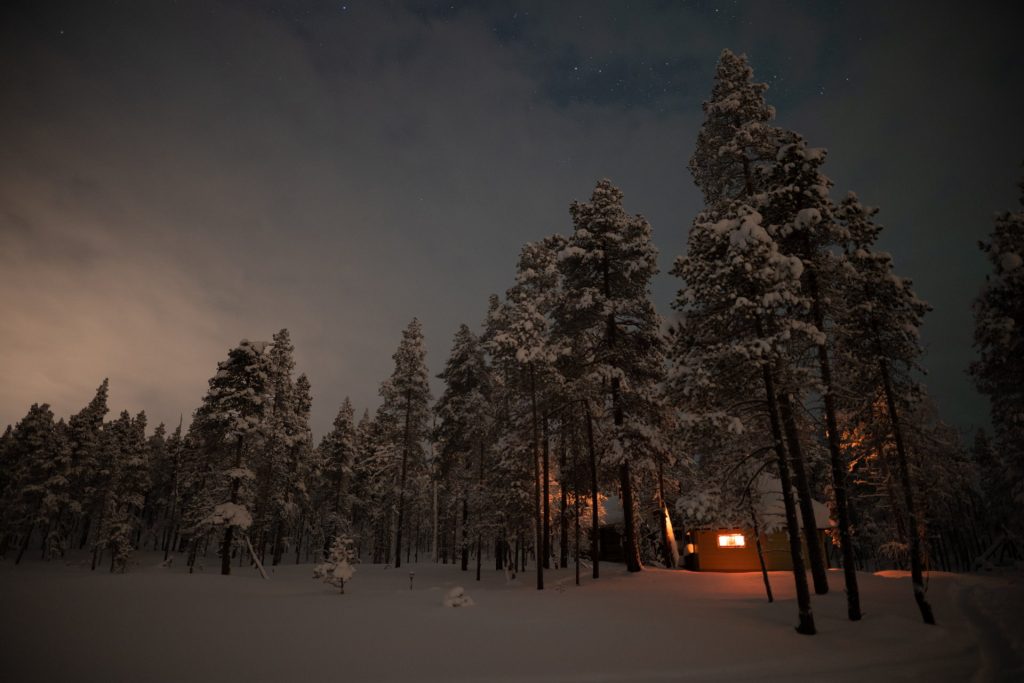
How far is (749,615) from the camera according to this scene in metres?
13.1

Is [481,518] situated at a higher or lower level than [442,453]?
lower

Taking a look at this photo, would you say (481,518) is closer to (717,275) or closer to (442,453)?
(442,453)

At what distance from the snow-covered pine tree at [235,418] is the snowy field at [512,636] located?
893 cm

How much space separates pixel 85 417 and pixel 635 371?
5513 centimetres

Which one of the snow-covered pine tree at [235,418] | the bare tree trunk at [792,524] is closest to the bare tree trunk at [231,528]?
the snow-covered pine tree at [235,418]

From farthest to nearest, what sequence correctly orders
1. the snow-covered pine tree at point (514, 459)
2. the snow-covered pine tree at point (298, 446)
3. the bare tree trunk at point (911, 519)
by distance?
the snow-covered pine tree at point (298, 446) < the snow-covered pine tree at point (514, 459) < the bare tree trunk at point (911, 519)

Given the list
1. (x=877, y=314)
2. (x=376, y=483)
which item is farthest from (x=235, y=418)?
(x=877, y=314)

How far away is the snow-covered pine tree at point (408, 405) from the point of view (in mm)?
34250

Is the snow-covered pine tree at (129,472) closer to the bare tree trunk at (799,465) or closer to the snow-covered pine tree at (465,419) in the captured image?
the snow-covered pine tree at (465,419)

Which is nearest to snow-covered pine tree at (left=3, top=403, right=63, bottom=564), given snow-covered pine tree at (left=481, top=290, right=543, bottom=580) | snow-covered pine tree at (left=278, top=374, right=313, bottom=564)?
snow-covered pine tree at (left=278, top=374, right=313, bottom=564)

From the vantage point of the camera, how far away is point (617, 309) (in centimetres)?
2166

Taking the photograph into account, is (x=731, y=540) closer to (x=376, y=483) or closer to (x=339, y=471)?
(x=376, y=483)

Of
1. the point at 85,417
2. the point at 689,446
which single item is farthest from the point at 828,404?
the point at 85,417

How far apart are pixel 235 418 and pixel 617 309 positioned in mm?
22689
